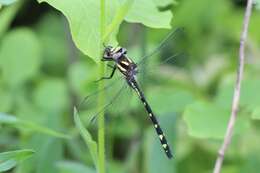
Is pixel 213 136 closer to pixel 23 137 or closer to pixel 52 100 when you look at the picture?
pixel 23 137

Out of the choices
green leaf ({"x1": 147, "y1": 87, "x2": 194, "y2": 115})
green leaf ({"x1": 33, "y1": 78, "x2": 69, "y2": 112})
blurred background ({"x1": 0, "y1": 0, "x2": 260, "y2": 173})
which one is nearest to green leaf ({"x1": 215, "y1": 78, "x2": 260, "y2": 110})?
blurred background ({"x1": 0, "y1": 0, "x2": 260, "y2": 173})

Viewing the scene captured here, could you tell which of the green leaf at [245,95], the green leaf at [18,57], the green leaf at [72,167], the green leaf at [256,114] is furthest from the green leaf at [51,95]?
the green leaf at [256,114]

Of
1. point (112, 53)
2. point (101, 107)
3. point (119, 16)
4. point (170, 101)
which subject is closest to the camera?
point (119, 16)

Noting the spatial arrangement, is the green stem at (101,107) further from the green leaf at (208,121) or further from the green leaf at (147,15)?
the green leaf at (208,121)

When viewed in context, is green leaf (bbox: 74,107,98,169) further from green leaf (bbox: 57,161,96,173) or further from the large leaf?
green leaf (bbox: 57,161,96,173)

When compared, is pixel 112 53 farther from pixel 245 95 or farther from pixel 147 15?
pixel 245 95

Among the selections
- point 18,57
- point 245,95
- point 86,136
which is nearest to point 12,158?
point 86,136
